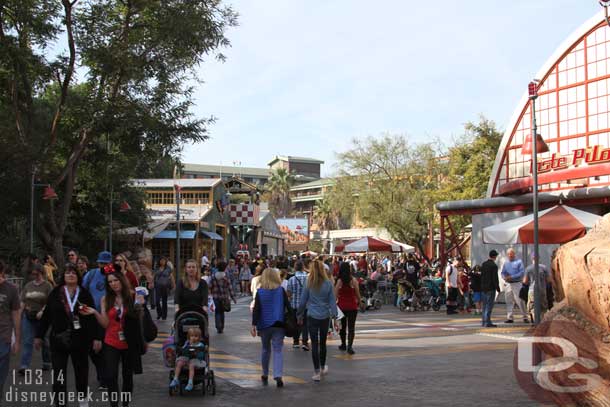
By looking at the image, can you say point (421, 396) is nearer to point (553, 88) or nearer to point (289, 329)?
point (289, 329)

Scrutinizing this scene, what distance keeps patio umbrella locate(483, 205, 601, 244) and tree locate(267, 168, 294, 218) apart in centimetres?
7069

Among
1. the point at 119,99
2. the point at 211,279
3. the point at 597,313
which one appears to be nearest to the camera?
the point at 597,313

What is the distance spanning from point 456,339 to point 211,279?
213 inches

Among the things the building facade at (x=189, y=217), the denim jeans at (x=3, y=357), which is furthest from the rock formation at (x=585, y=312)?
the building facade at (x=189, y=217)

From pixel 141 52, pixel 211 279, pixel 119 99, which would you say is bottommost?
pixel 211 279

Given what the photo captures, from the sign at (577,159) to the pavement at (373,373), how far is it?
37.3 feet

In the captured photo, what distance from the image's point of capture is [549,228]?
17250 mm

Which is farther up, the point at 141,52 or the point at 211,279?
the point at 141,52

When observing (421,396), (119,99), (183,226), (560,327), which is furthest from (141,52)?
(183,226)

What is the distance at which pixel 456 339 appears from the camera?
47.4 feet

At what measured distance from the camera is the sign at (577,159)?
82.5 feet

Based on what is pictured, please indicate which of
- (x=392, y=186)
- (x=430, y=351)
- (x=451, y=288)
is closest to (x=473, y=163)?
(x=392, y=186)

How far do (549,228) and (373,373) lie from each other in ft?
28.6

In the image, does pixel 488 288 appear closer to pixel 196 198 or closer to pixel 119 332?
pixel 119 332
